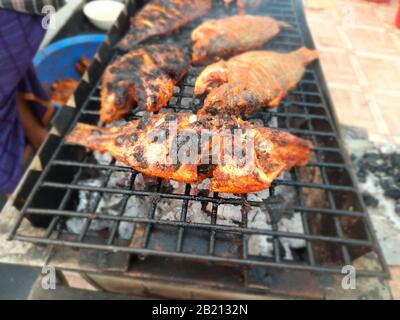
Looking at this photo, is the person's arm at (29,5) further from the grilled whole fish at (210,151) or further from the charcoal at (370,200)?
the charcoal at (370,200)

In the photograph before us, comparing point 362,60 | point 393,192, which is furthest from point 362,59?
point 393,192

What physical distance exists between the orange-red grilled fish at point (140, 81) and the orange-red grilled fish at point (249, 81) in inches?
10.9

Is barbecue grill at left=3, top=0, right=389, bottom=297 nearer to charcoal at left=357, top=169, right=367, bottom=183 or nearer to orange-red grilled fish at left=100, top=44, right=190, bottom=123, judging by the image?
orange-red grilled fish at left=100, top=44, right=190, bottom=123

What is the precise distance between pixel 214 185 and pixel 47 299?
4.93 ft

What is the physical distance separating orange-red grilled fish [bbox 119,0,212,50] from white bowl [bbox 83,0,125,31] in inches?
75.1

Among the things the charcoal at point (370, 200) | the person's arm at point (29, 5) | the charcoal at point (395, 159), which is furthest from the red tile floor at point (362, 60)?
the person's arm at point (29, 5)

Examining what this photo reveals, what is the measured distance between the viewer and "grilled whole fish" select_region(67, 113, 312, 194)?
73.4 inches

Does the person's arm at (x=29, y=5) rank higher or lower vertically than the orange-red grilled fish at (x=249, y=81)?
higher

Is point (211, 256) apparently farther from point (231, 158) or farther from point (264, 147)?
point (264, 147)

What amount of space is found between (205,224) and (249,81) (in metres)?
1.24

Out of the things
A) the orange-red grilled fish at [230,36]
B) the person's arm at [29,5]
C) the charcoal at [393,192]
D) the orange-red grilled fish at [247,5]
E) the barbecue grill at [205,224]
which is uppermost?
the orange-red grilled fish at [247,5]

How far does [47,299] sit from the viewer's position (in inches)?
88.0

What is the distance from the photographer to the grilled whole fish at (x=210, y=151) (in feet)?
6.12
